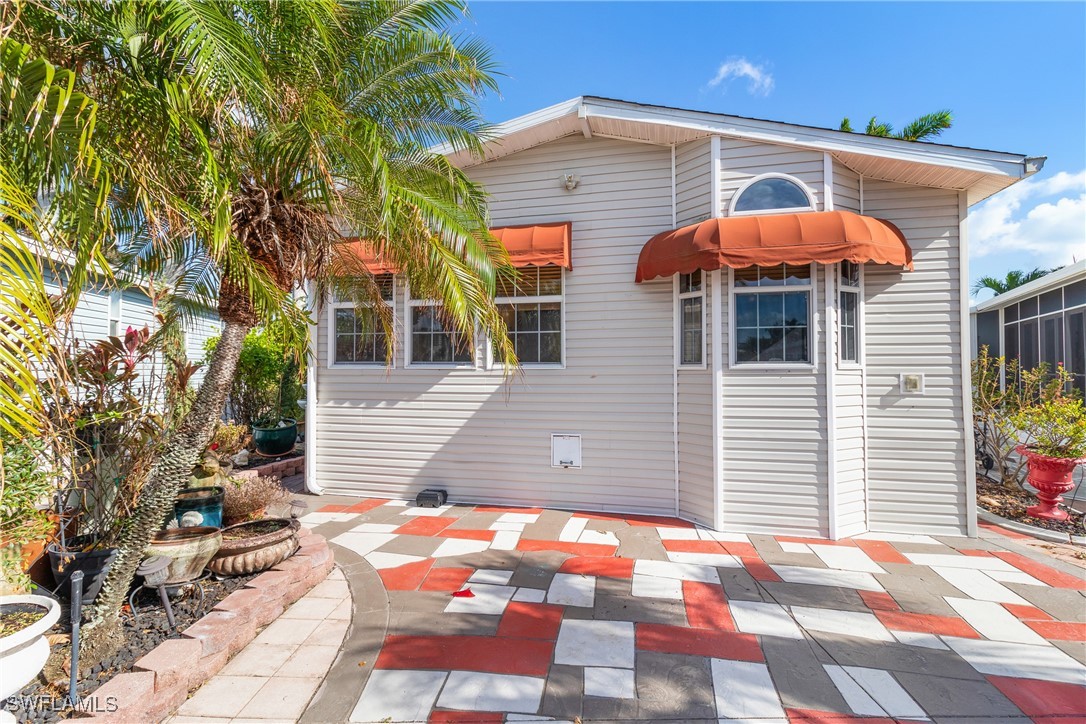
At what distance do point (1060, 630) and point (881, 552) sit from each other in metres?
1.45

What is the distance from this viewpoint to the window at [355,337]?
23.2 ft

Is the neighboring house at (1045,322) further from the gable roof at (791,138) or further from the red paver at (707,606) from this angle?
the red paver at (707,606)

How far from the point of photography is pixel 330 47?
10.8ft

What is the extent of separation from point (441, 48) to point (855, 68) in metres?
6.27

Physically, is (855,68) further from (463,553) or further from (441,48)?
(463,553)

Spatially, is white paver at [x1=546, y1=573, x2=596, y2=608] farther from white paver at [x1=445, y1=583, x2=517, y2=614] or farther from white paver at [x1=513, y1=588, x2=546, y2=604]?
white paver at [x1=445, y1=583, x2=517, y2=614]

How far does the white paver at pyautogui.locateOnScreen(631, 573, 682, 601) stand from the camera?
3924mm

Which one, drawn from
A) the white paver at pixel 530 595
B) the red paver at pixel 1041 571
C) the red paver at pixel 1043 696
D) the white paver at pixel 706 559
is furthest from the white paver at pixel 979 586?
the white paver at pixel 530 595

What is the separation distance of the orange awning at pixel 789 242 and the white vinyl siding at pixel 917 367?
551 mm

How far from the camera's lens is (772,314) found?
17.7 feet

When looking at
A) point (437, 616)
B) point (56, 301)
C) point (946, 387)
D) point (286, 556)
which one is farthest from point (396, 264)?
point (946, 387)

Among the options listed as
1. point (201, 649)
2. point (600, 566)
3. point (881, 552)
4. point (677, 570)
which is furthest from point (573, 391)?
point (201, 649)

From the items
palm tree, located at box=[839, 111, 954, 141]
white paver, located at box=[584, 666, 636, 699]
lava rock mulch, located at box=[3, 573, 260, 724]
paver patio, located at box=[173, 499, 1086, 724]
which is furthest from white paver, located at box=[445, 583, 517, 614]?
palm tree, located at box=[839, 111, 954, 141]

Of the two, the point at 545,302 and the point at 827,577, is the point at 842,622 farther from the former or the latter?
the point at 545,302
